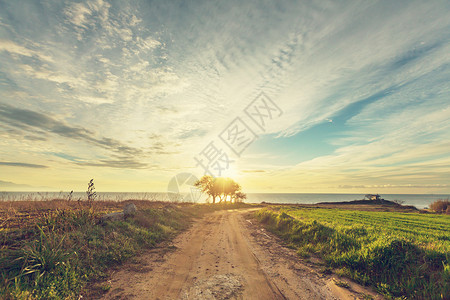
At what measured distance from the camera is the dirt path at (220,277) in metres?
5.61

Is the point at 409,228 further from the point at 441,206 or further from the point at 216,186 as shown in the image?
the point at 216,186

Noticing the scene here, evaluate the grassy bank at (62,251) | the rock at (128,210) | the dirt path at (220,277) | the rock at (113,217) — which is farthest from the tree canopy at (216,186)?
the dirt path at (220,277)

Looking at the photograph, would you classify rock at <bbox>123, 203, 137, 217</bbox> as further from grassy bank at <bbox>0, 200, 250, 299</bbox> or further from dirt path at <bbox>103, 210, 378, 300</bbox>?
dirt path at <bbox>103, 210, 378, 300</bbox>

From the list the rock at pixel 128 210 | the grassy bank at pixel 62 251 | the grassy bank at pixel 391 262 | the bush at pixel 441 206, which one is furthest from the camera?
the bush at pixel 441 206

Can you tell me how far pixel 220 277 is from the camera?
667cm

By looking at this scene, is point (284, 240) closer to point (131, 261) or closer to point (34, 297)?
point (131, 261)

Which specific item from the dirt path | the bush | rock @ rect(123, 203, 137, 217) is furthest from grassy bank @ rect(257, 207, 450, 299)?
the bush

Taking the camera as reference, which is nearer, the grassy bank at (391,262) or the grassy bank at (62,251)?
the grassy bank at (62,251)

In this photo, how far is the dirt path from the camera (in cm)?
561

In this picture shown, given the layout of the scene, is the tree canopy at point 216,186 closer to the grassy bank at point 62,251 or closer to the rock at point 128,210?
the rock at point 128,210

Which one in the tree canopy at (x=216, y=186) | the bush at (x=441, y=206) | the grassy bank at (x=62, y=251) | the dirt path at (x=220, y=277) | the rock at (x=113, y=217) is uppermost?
the tree canopy at (x=216, y=186)

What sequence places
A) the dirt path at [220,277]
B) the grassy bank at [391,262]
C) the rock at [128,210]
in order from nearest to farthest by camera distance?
the grassy bank at [391,262], the dirt path at [220,277], the rock at [128,210]

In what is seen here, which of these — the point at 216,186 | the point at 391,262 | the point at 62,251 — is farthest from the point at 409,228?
the point at 216,186

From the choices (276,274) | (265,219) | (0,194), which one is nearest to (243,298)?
(276,274)
